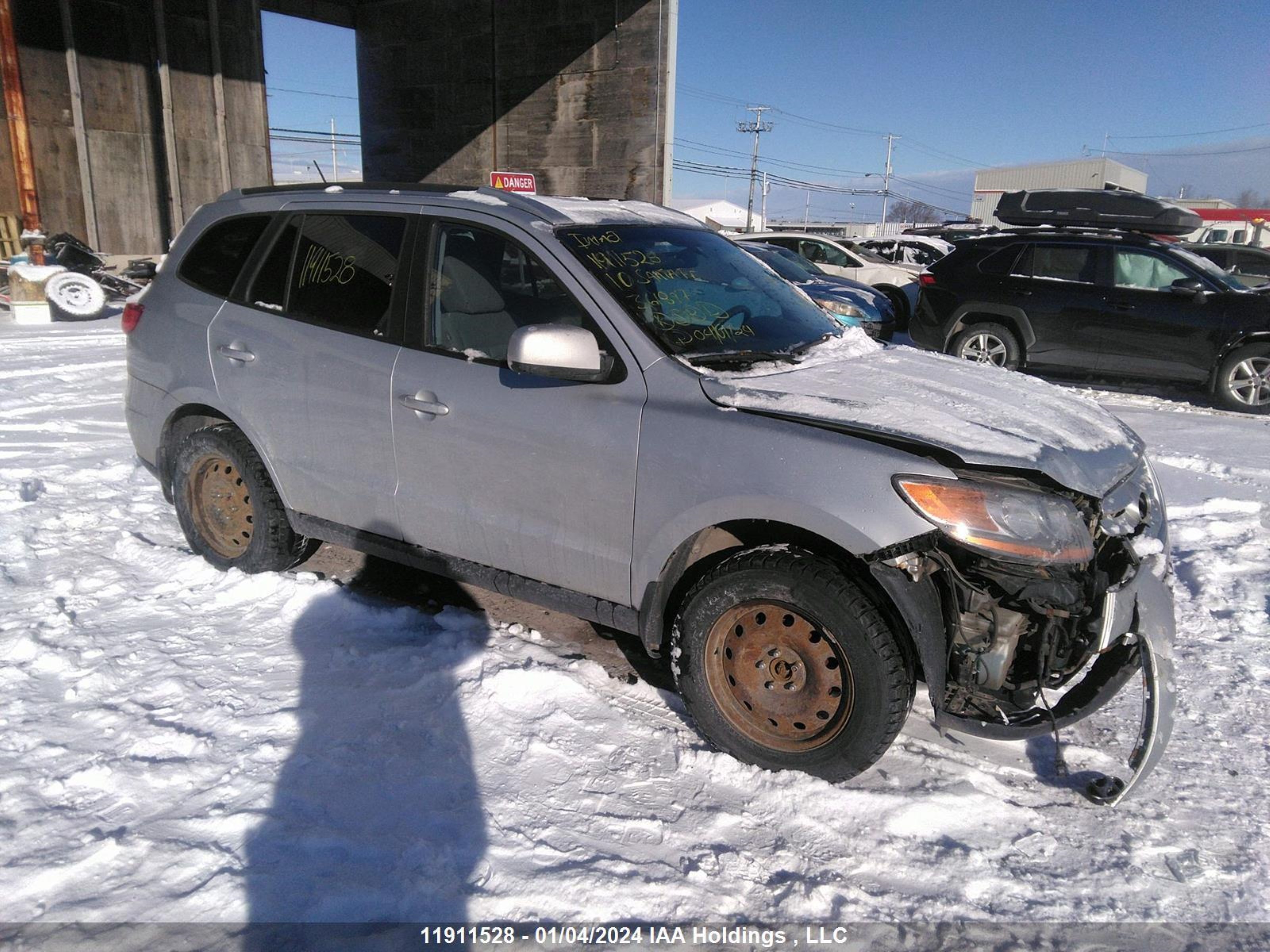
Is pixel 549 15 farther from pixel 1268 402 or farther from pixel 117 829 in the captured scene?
pixel 117 829

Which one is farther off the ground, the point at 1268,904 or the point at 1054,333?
the point at 1054,333

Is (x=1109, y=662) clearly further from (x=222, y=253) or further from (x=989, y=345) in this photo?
(x=989, y=345)

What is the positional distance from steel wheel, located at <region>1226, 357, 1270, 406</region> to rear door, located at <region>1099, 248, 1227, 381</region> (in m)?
0.25

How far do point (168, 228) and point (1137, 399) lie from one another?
16.6 meters

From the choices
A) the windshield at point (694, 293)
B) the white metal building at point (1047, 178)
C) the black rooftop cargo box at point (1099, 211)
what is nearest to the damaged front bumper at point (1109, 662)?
the windshield at point (694, 293)

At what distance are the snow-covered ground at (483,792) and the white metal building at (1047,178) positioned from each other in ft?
136

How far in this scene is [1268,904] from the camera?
2.48 m

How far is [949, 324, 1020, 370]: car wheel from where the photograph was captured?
1022cm

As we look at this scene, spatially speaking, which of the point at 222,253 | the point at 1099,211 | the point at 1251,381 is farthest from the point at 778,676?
the point at 1099,211

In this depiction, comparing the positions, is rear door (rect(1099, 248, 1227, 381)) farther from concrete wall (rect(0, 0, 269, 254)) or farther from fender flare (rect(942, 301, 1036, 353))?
concrete wall (rect(0, 0, 269, 254))

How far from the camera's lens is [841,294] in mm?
11922

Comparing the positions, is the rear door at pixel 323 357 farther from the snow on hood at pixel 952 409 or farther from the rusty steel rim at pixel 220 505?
the snow on hood at pixel 952 409

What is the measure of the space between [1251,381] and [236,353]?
992 centimetres

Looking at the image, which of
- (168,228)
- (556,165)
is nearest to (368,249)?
(556,165)
